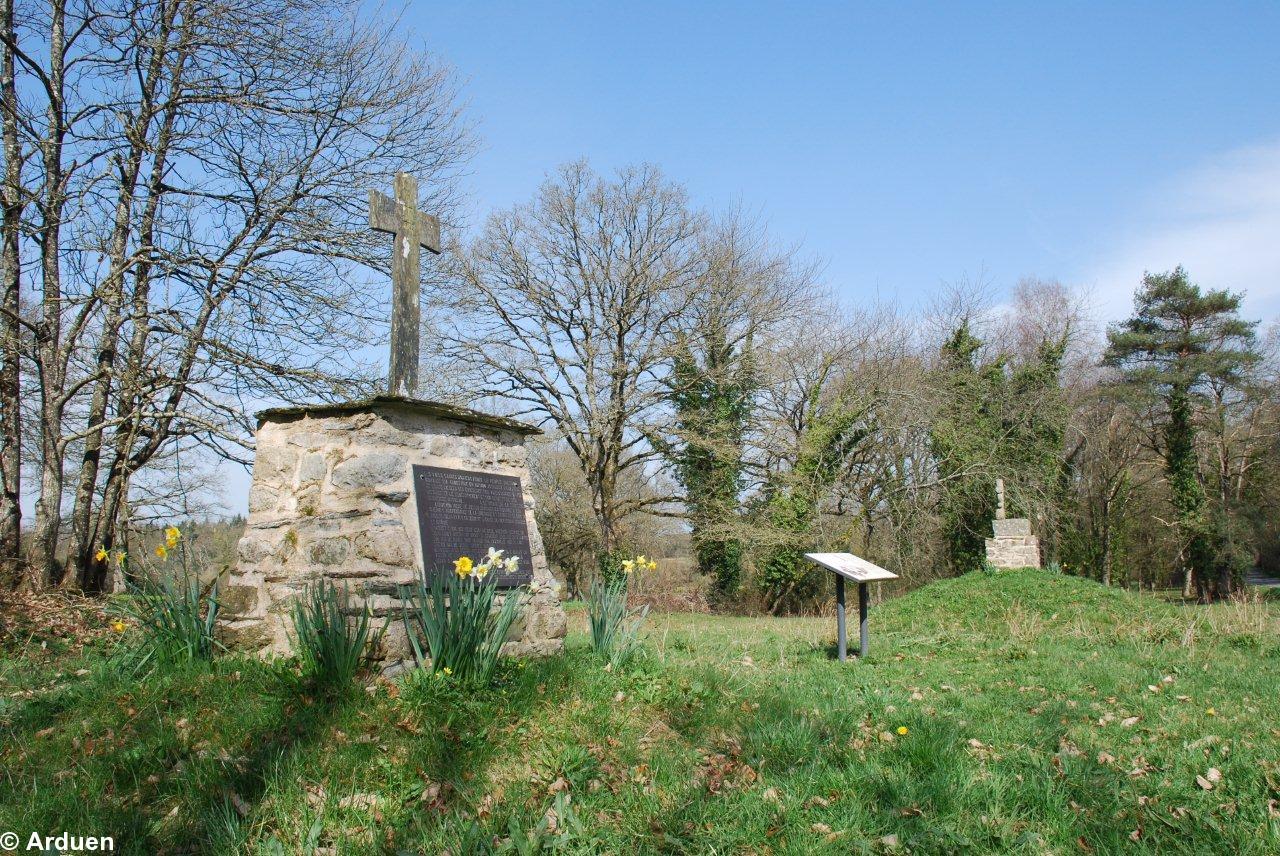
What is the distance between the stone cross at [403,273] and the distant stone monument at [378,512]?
0.02 metres

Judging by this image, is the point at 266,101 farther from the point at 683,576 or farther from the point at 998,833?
the point at 683,576

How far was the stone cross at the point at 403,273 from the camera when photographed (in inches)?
229

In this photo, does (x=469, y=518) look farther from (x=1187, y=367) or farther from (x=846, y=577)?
(x=1187, y=367)

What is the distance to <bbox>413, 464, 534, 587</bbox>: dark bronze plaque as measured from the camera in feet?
16.5

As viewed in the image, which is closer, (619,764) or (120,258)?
(619,764)

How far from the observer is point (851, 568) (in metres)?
7.87

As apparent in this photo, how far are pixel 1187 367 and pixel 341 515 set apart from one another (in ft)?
84.9

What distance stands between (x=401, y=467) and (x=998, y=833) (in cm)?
→ 378

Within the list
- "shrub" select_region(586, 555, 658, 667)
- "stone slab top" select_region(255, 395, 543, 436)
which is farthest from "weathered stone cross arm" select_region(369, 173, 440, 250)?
"shrub" select_region(586, 555, 658, 667)

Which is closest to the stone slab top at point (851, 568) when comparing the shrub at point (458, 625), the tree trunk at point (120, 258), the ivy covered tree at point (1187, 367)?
the shrub at point (458, 625)

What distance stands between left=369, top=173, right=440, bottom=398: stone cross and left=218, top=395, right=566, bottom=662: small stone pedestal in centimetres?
64

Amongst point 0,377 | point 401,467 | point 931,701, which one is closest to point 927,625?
point 931,701

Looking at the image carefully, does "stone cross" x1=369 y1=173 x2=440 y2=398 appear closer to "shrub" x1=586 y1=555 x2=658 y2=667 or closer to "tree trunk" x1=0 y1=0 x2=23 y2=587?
"shrub" x1=586 y1=555 x2=658 y2=667

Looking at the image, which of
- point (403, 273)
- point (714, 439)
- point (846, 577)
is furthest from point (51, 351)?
point (714, 439)
